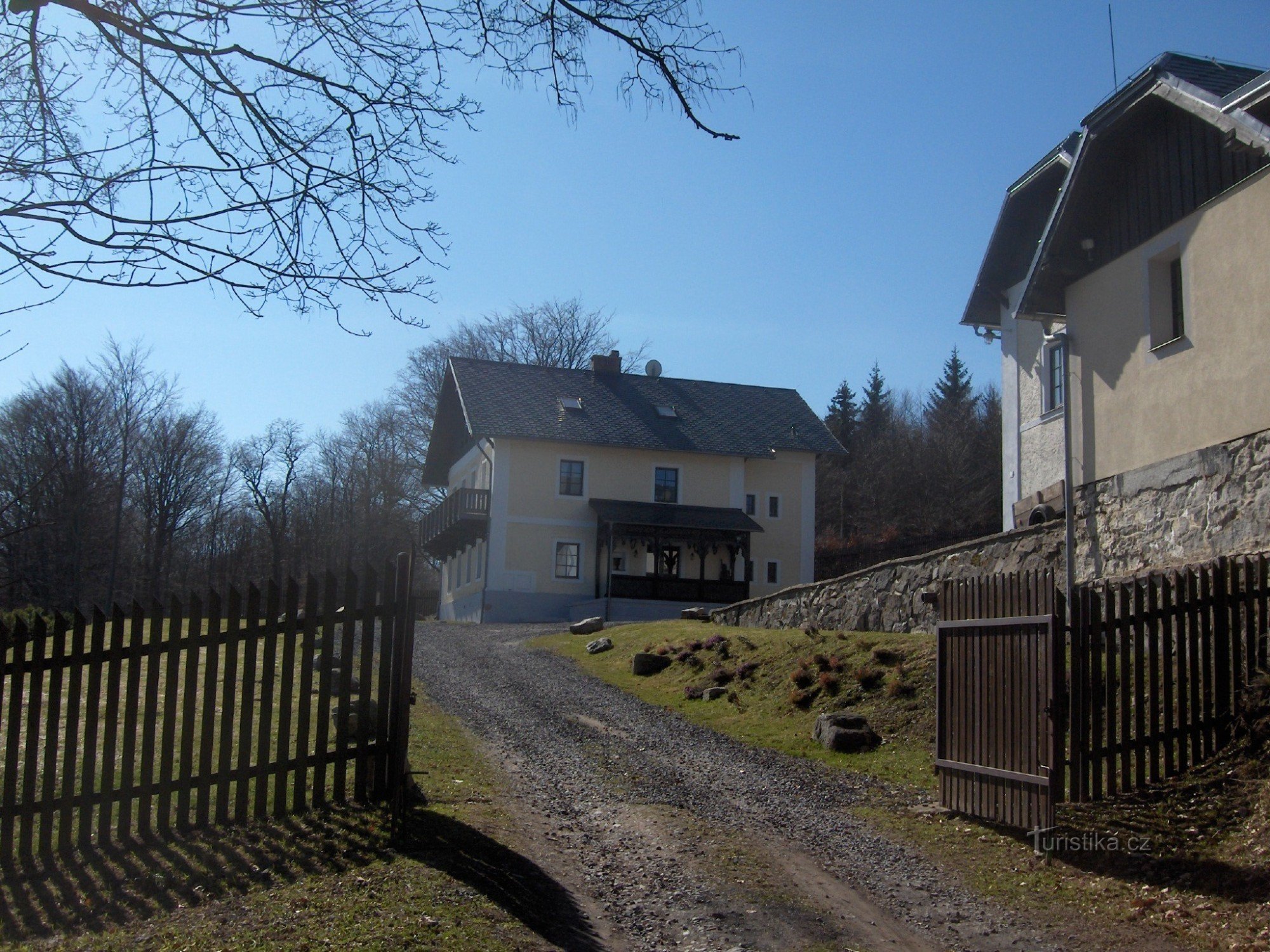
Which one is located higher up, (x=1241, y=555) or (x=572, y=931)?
(x=1241, y=555)

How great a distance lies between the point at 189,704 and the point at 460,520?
106 feet

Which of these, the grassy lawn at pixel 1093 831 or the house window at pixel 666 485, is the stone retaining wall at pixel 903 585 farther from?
the house window at pixel 666 485

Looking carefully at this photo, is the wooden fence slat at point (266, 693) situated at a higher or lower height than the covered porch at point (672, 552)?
lower

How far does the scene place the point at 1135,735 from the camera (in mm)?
8031

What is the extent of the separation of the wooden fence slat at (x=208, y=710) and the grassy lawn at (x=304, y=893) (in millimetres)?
190

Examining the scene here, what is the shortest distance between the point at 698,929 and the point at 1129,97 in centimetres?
1104

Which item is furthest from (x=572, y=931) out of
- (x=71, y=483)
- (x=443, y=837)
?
(x=71, y=483)

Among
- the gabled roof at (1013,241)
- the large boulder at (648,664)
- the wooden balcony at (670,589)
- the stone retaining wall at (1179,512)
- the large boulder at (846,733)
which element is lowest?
the large boulder at (846,733)

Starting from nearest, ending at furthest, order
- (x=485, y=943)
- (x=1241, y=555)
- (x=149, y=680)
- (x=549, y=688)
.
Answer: (x=485, y=943), (x=149, y=680), (x=1241, y=555), (x=549, y=688)

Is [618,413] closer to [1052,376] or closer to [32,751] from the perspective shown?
[1052,376]

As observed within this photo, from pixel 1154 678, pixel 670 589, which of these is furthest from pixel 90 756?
pixel 670 589

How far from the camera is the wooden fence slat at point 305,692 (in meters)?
7.17

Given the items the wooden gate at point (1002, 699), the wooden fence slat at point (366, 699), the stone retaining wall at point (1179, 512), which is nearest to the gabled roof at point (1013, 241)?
the stone retaining wall at point (1179, 512)

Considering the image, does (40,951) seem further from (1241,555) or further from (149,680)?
(1241,555)
